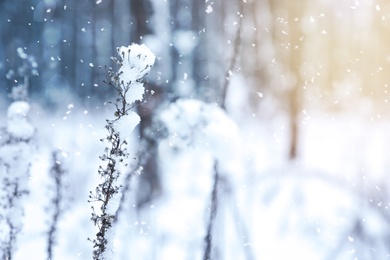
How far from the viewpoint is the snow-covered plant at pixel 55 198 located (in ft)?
8.55

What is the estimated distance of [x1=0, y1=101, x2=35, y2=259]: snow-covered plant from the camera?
245 cm

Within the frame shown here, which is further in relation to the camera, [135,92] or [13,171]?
[13,171]

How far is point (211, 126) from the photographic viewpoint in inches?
151

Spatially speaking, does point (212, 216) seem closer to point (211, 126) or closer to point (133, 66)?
point (211, 126)

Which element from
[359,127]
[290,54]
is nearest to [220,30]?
[290,54]

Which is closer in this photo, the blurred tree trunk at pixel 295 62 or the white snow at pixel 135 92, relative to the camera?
the white snow at pixel 135 92

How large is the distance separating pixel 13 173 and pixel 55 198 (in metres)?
0.29

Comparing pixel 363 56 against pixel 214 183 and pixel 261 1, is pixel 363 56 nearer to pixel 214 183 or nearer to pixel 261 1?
pixel 261 1

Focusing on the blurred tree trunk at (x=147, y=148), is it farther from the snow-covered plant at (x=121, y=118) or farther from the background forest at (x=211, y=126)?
the snow-covered plant at (x=121, y=118)

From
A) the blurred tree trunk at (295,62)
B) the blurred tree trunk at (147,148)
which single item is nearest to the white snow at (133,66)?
the blurred tree trunk at (147,148)

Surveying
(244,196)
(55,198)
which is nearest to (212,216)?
(244,196)

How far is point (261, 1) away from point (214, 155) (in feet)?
4.53

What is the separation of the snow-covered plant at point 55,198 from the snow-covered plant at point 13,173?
0.52 feet

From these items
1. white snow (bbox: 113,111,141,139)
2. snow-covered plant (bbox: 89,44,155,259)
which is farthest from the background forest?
white snow (bbox: 113,111,141,139)
